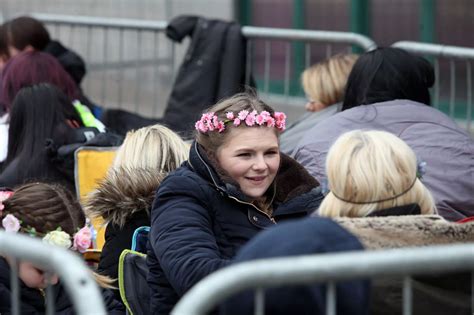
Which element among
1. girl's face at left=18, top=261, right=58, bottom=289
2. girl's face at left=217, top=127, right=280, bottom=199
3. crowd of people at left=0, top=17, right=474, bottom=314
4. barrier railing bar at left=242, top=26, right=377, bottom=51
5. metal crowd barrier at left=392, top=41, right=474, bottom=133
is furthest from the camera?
barrier railing bar at left=242, top=26, right=377, bottom=51

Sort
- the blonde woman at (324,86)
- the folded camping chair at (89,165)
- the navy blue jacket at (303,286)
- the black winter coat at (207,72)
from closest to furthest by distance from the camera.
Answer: the navy blue jacket at (303,286) < the folded camping chair at (89,165) < the blonde woman at (324,86) < the black winter coat at (207,72)

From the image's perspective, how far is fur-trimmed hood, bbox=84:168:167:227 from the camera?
14.6ft

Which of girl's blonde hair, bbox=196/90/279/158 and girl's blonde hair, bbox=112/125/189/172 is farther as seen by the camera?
girl's blonde hair, bbox=112/125/189/172

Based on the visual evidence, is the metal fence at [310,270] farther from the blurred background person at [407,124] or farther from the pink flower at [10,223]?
the blurred background person at [407,124]

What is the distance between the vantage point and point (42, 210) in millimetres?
4258

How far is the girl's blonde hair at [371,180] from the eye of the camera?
3.34 meters

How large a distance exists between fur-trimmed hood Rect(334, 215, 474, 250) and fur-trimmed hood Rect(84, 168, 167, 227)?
1377 mm

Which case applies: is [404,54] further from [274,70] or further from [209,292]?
[274,70]

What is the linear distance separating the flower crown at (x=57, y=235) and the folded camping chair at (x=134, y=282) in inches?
7.2

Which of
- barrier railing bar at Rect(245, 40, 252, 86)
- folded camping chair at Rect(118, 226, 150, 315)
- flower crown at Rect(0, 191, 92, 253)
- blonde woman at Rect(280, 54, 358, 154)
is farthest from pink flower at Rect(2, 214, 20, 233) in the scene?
barrier railing bar at Rect(245, 40, 252, 86)

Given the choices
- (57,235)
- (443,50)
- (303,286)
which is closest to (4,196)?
(57,235)

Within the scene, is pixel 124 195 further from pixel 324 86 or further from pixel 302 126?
pixel 324 86

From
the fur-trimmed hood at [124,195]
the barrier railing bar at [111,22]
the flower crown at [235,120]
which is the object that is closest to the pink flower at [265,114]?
the flower crown at [235,120]

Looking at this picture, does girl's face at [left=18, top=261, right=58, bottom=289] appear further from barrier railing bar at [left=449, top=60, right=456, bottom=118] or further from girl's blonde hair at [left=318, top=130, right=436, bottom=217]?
barrier railing bar at [left=449, top=60, right=456, bottom=118]
